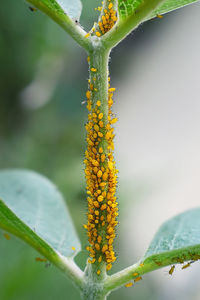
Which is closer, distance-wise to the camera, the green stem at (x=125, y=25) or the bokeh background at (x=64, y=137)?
the green stem at (x=125, y=25)

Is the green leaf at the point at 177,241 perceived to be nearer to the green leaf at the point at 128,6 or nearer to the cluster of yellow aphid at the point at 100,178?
the cluster of yellow aphid at the point at 100,178

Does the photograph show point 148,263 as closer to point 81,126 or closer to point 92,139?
point 92,139

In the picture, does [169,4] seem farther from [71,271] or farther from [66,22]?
[71,271]

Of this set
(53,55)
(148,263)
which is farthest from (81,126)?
(148,263)

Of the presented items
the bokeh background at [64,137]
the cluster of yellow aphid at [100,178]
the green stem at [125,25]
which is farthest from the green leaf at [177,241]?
the bokeh background at [64,137]

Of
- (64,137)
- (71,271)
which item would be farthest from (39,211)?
(64,137)

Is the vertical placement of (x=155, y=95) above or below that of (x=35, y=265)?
above
